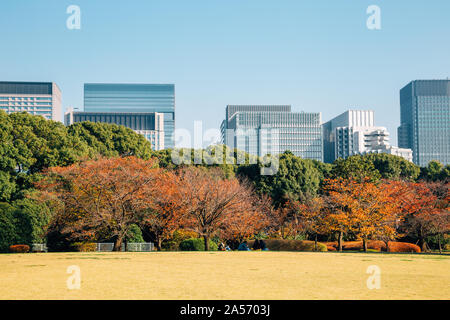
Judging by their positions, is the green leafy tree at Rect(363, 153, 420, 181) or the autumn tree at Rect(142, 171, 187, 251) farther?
the green leafy tree at Rect(363, 153, 420, 181)

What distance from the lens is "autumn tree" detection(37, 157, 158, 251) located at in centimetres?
3462

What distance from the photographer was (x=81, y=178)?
1372 inches

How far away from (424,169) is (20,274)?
224ft

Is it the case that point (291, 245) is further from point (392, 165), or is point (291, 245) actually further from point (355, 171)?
point (392, 165)

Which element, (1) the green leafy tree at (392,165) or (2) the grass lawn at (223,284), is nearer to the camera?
(2) the grass lawn at (223,284)

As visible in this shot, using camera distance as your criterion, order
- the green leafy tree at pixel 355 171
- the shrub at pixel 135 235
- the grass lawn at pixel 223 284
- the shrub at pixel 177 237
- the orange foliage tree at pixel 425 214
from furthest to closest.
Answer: the green leafy tree at pixel 355 171
the shrub at pixel 177 237
the orange foliage tree at pixel 425 214
the shrub at pixel 135 235
the grass lawn at pixel 223 284

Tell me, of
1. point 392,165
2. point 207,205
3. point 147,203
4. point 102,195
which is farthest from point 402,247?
point 392,165

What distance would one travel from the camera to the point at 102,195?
35438 millimetres

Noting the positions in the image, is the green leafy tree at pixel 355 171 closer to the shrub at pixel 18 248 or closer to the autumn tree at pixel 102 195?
the autumn tree at pixel 102 195

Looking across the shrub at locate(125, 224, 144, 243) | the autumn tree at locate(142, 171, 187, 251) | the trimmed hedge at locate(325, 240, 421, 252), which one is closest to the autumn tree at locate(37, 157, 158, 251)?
the autumn tree at locate(142, 171, 187, 251)

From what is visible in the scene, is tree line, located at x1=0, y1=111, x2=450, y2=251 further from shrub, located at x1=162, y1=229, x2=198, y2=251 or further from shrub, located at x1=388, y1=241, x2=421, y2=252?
shrub, located at x1=388, y1=241, x2=421, y2=252

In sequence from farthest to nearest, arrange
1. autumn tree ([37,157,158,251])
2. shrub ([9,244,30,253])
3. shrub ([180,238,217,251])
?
shrub ([180,238,217,251]), autumn tree ([37,157,158,251]), shrub ([9,244,30,253])

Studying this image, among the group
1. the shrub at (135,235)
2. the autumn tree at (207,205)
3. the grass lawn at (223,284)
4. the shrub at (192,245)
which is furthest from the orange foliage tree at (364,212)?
the grass lawn at (223,284)

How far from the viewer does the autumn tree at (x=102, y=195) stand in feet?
114
